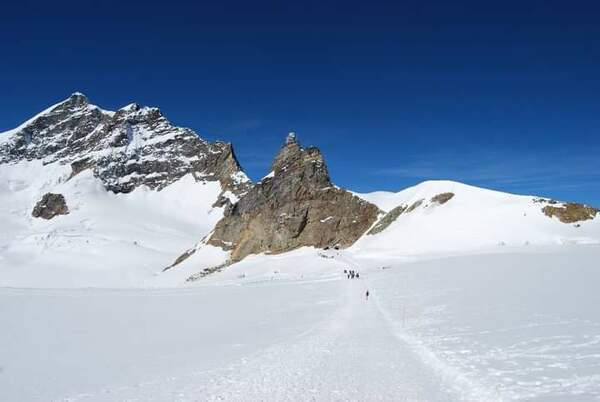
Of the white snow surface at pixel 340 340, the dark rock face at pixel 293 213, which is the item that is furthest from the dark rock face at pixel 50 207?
the white snow surface at pixel 340 340

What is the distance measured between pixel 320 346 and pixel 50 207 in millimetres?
171368

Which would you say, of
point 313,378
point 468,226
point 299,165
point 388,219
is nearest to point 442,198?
point 388,219

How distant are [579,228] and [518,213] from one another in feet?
26.0

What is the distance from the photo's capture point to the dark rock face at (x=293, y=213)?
88625 mm

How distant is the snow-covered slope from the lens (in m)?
66.1

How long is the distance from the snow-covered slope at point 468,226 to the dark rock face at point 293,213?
6422 mm

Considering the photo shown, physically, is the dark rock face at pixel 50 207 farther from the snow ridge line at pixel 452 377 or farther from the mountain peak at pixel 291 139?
the snow ridge line at pixel 452 377

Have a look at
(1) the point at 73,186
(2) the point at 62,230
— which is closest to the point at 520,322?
(2) the point at 62,230

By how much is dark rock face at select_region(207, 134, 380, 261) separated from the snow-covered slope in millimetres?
6422

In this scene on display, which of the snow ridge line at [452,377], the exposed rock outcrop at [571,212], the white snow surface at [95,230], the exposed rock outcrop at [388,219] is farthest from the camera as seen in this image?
the white snow surface at [95,230]

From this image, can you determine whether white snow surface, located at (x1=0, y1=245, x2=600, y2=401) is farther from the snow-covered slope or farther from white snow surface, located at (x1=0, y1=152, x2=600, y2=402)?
the snow-covered slope

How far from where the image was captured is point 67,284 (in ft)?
317

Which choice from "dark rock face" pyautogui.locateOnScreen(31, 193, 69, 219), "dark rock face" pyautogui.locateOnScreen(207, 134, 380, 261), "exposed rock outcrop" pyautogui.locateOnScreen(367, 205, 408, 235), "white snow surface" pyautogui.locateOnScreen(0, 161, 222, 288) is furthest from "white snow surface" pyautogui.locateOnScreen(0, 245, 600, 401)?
"dark rock face" pyautogui.locateOnScreen(31, 193, 69, 219)

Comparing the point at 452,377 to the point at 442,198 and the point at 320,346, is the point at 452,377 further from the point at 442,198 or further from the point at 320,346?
the point at 442,198
